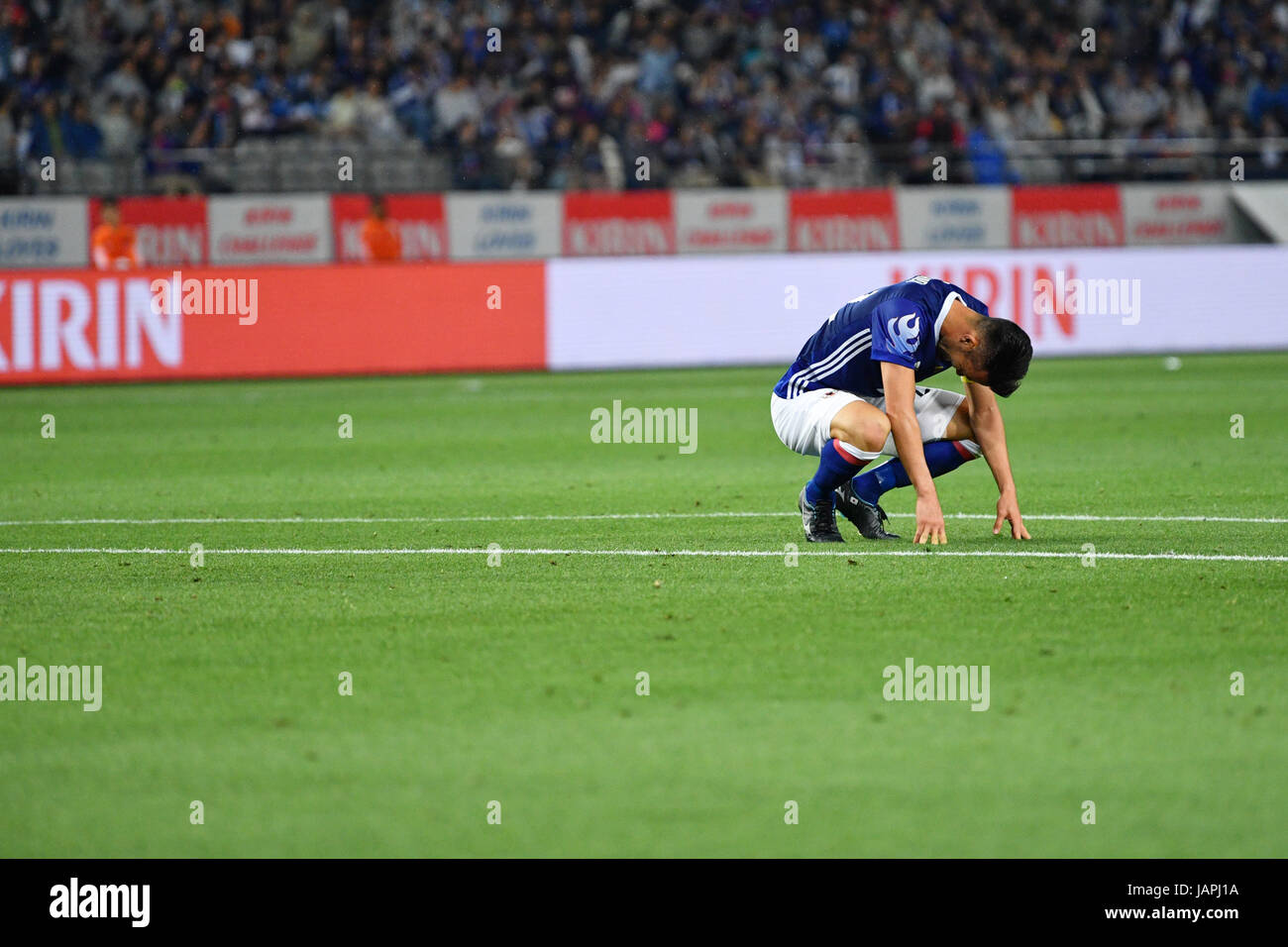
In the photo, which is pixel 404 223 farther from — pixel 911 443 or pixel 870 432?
pixel 911 443

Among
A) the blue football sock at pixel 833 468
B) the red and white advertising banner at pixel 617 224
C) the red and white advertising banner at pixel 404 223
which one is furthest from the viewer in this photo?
the red and white advertising banner at pixel 617 224

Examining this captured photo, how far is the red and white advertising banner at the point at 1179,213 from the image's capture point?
25.7 m

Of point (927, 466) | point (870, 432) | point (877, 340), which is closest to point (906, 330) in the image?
point (877, 340)

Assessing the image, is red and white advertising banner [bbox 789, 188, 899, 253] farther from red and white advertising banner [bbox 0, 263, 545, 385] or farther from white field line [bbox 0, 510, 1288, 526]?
white field line [bbox 0, 510, 1288, 526]

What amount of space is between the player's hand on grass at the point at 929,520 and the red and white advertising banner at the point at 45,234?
17.2 m

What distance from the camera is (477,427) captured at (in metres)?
16.0

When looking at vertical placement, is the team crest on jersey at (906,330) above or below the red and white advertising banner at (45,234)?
below

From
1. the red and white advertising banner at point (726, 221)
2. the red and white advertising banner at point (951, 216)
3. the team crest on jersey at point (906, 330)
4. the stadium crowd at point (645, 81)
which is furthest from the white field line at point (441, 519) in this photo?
the red and white advertising banner at point (951, 216)

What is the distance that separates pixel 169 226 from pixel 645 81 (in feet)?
25.9

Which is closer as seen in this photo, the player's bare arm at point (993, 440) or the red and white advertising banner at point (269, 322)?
the player's bare arm at point (993, 440)

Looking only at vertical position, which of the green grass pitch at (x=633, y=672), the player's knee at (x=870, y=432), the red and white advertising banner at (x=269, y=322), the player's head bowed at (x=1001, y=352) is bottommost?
the green grass pitch at (x=633, y=672)

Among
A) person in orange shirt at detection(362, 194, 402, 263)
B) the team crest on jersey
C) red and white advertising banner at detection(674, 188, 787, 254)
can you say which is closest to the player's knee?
the team crest on jersey

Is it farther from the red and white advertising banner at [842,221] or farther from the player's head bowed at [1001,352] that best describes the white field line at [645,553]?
the red and white advertising banner at [842,221]
